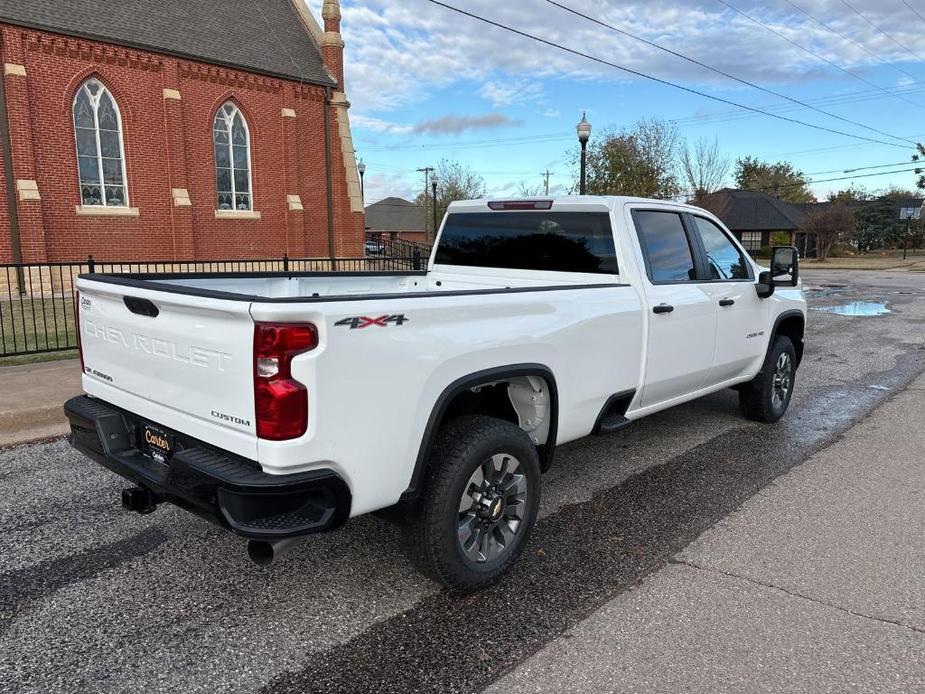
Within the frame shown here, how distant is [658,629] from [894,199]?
79070 millimetres

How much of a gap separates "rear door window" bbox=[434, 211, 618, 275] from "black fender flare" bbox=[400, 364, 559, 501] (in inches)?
48.1

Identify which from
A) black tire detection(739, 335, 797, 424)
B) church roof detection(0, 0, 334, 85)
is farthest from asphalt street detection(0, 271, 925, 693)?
church roof detection(0, 0, 334, 85)

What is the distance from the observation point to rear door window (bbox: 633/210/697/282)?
4660 millimetres

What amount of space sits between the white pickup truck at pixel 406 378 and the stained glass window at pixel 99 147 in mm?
16833

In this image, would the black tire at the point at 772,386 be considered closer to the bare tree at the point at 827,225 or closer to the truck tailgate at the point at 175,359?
the truck tailgate at the point at 175,359

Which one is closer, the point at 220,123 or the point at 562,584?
the point at 562,584

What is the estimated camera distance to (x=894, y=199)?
67.8 metres

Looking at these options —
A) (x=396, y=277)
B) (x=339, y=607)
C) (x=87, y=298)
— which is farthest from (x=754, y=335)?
(x=87, y=298)

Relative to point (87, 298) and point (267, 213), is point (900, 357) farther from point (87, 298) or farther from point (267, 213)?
point (267, 213)

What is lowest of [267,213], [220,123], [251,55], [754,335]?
[754,335]

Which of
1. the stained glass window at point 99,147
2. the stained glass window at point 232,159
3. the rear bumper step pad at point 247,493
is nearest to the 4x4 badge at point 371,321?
the rear bumper step pad at point 247,493

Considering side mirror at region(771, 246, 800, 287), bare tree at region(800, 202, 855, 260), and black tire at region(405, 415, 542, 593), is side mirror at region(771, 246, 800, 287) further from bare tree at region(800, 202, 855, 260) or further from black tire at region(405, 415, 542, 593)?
bare tree at region(800, 202, 855, 260)

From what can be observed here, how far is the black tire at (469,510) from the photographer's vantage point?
3.06m

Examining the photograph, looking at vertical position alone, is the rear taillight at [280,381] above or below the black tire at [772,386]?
above
